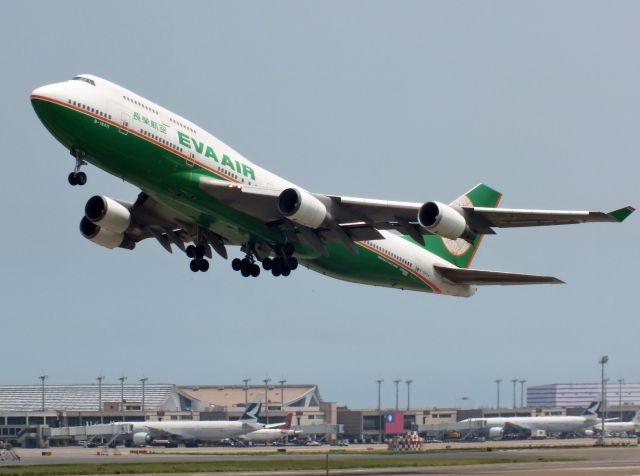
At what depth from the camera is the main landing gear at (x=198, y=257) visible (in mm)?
55500

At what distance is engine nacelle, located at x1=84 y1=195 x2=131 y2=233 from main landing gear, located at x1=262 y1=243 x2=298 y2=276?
304 inches

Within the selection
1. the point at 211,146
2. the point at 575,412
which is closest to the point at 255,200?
the point at 211,146

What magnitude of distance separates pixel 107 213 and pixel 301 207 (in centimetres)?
1066

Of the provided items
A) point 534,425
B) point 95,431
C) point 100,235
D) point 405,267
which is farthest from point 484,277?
point 534,425

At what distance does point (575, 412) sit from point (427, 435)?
58.9 meters

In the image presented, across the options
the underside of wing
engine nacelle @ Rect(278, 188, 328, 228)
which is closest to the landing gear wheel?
engine nacelle @ Rect(278, 188, 328, 228)

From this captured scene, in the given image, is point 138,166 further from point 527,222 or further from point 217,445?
point 217,445

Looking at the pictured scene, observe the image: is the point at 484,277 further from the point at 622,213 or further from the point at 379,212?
the point at 622,213

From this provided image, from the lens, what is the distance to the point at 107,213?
52.5m

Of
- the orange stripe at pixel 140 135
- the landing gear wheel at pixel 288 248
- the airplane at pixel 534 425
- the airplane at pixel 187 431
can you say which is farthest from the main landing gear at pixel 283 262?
the airplane at pixel 534 425

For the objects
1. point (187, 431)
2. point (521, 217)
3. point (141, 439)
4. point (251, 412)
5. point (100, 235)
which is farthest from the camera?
point (251, 412)

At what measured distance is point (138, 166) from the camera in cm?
4541

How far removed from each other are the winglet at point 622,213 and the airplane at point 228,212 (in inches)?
1.8

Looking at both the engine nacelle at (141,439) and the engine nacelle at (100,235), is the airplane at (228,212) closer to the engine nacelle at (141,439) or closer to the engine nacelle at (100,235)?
the engine nacelle at (100,235)
